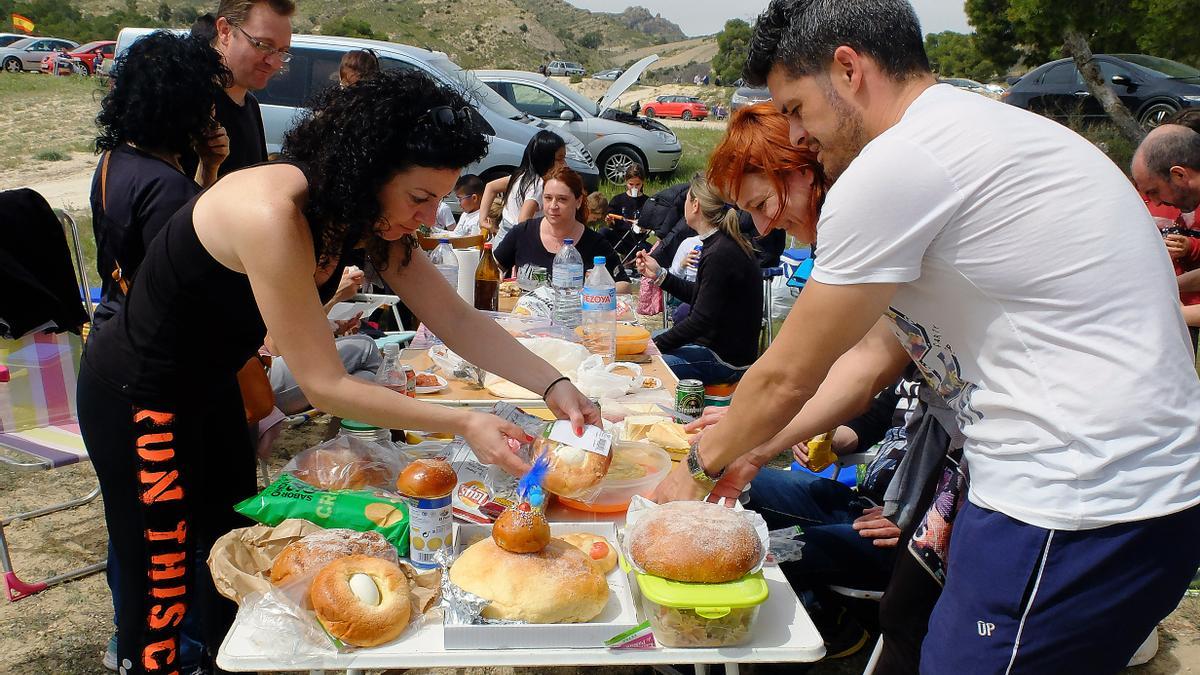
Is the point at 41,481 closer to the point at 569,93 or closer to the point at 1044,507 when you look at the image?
the point at 1044,507

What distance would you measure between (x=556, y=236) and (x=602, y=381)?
2.09 m

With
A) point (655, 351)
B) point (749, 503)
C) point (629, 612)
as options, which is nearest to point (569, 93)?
point (655, 351)

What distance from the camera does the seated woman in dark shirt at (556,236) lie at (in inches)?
186

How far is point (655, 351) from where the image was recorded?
3586 millimetres

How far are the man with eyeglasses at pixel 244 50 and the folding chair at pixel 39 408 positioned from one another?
0.71 meters

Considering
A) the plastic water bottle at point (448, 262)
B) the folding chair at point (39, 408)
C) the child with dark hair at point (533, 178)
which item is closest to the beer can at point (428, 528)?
the folding chair at point (39, 408)

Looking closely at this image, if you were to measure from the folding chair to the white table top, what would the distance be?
1985 millimetres

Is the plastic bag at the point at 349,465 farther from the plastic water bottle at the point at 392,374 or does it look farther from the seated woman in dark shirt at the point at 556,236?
the seated woman in dark shirt at the point at 556,236

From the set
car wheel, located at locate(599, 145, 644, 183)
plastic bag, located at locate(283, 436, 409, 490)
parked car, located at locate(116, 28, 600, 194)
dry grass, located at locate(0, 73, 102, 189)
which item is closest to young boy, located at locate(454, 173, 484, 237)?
parked car, located at locate(116, 28, 600, 194)

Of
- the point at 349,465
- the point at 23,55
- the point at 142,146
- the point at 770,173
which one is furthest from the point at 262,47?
the point at 23,55

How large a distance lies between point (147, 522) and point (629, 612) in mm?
1120

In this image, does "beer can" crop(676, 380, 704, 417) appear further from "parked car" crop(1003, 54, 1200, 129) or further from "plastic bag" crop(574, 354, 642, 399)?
"parked car" crop(1003, 54, 1200, 129)

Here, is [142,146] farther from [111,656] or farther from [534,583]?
[534,583]

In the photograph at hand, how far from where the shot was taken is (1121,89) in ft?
44.6
